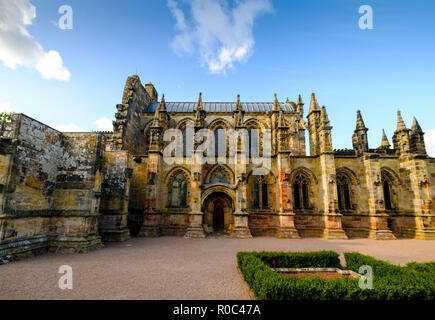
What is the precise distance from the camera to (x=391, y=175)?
63.2 feet

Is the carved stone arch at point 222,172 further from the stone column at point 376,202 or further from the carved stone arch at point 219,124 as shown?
the stone column at point 376,202

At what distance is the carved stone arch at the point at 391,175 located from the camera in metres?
19.1

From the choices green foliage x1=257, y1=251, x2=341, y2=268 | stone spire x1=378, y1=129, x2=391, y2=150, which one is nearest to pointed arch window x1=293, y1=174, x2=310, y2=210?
green foliage x1=257, y1=251, x2=341, y2=268

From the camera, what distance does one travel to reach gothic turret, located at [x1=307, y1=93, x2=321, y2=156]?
64.2 feet

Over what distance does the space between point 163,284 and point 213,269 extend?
7.53ft

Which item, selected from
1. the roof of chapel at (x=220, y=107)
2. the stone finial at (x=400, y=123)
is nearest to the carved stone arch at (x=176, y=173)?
the roof of chapel at (x=220, y=107)

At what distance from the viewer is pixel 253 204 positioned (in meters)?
18.6

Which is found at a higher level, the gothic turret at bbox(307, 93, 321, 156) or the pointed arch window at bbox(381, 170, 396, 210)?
the gothic turret at bbox(307, 93, 321, 156)

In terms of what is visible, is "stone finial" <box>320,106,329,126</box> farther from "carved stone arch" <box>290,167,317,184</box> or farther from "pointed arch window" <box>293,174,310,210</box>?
"pointed arch window" <box>293,174,310,210</box>

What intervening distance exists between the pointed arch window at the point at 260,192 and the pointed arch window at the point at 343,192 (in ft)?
22.3

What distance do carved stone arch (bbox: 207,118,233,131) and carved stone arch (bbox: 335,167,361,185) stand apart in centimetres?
1184

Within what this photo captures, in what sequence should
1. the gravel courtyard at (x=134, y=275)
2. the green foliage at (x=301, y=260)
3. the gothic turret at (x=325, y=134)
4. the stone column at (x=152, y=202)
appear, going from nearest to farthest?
the gravel courtyard at (x=134, y=275), the green foliage at (x=301, y=260), the stone column at (x=152, y=202), the gothic turret at (x=325, y=134)

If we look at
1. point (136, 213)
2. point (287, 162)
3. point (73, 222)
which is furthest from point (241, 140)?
point (73, 222)

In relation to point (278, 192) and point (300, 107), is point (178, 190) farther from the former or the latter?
point (300, 107)
